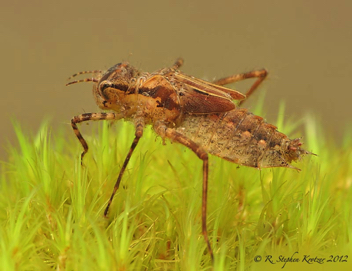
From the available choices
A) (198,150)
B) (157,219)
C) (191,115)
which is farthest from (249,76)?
(157,219)

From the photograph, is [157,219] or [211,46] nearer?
[157,219]

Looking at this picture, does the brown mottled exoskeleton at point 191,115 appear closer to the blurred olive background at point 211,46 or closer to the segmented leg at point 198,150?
the segmented leg at point 198,150

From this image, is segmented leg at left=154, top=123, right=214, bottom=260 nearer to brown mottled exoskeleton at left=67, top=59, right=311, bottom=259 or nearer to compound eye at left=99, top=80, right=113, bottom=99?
brown mottled exoskeleton at left=67, top=59, right=311, bottom=259

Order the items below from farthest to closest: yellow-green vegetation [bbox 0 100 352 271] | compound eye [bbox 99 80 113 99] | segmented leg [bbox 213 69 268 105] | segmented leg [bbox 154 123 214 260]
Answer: segmented leg [bbox 213 69 268 105], compound eye [bbox 99 80 113 99], segmented leg [bbox 154 123 214 260], yellow-green vegetation [bbox 0 100 352 271]

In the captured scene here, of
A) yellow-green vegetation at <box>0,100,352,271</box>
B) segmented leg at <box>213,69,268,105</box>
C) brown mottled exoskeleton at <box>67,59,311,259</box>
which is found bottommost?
yellow-green vegetation at <box>0,100,352,271</box>

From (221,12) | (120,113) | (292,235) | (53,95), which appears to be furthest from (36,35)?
(292,235)

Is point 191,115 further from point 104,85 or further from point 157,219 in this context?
point 157,219

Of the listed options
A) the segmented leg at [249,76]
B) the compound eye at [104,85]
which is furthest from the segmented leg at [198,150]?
the segmented leg at [249,76]

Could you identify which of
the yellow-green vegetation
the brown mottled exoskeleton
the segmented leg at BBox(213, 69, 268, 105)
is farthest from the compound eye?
the segmented leg at BBox(213, 69, 268, 105)
